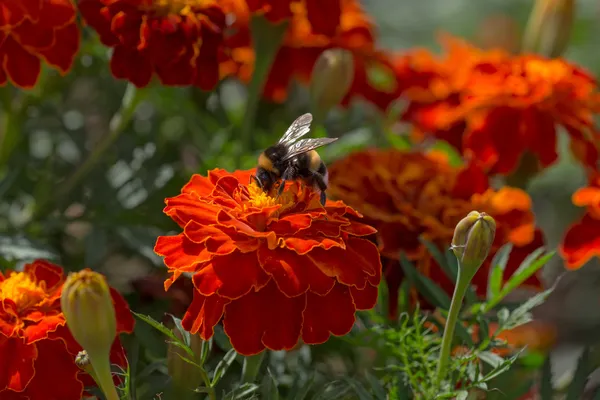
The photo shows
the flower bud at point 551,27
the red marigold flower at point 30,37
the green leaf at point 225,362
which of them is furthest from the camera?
the flower bud at point 551,27

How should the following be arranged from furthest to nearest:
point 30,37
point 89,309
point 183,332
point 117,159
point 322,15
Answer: point 117,159 < point 322,15 < point 30,37 < point 183,332 < point 89,309

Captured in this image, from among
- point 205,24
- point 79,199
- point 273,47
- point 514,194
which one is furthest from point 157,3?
point 514,194

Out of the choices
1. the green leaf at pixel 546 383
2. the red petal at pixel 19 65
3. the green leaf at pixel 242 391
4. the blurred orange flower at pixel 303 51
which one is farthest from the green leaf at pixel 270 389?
the blurred orange flower at pixel 303 51

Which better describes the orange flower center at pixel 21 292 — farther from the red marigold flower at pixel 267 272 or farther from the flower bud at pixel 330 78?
the flower bud at pixel 330 78

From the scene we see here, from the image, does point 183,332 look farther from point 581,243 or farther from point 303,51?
point 303,51

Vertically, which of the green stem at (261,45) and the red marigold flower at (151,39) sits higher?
the red marigold flower at (151,39)

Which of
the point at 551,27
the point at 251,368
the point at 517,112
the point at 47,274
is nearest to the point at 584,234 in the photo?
the point at 517,112

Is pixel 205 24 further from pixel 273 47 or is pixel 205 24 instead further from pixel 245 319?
pixel 245 319
